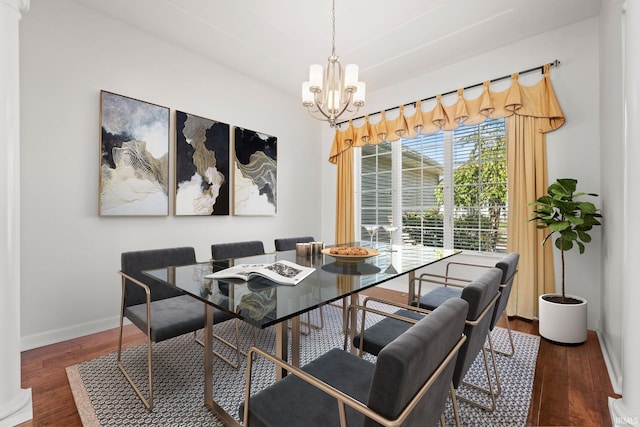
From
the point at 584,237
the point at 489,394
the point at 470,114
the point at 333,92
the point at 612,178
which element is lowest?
the point at 489,394

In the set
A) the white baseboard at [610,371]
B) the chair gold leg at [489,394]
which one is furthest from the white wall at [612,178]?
the chair gold leg at [489,394]

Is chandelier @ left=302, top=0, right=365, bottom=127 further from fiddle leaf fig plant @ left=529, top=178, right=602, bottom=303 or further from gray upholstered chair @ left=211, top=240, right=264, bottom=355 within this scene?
fiddle leaf fig plant @ left=529, top=178, right=602, bottom=303

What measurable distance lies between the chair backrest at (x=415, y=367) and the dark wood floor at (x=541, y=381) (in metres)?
1.18

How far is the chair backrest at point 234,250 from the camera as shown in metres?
2.36

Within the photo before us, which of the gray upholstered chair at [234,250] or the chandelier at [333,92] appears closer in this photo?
the chandelier at [333,92]

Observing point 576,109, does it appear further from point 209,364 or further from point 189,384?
point 189,384

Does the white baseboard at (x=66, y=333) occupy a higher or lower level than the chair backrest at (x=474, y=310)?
lower

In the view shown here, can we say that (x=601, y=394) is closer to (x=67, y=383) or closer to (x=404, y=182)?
(x=404, y=182)

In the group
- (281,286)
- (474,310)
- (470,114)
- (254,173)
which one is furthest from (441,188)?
(281,286)

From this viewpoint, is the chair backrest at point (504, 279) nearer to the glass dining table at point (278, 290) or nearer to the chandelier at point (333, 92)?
the glass dining table at point (278, 290)

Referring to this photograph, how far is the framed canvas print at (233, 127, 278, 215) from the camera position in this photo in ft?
12.1

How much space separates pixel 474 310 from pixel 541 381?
1.28 m

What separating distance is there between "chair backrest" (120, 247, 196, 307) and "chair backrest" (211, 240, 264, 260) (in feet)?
0.59

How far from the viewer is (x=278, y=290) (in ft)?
4.37
